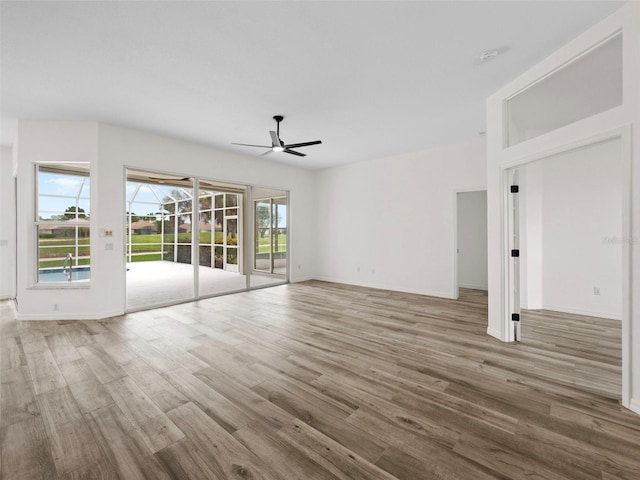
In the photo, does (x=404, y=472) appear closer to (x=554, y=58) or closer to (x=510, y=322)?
(x=510, y=322)

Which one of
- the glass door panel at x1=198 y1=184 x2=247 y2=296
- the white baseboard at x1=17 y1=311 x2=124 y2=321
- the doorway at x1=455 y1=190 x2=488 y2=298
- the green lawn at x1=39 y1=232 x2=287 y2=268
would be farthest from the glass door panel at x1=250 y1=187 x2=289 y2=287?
the doorway at x1=455 y1=190 x2=488 y2=298

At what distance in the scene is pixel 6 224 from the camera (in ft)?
18.0

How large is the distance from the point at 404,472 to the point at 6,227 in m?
7.80

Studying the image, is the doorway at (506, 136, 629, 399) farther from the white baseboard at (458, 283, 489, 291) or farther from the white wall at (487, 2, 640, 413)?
the white baseboard at (458, 283, 489, 291)

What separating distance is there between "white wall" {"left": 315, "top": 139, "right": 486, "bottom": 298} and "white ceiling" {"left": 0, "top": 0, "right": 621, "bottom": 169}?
129 centimetres

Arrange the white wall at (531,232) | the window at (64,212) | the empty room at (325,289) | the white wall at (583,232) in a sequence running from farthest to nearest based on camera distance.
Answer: the white wall at (531,232) < the window at (64,212) < the white wall at (583,232) < the empty room at (325,289)

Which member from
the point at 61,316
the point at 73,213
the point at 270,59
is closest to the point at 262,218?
the point at 73,213

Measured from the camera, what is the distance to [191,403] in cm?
223

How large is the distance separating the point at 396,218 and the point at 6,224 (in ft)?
25.9

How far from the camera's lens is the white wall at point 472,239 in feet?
21.5

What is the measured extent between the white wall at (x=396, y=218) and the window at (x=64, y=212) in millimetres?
5155

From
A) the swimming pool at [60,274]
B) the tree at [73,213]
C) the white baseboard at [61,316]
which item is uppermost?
the tree at [73,213]

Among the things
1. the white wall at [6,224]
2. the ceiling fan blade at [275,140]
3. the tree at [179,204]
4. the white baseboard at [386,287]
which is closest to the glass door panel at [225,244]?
the tree at [179,204]

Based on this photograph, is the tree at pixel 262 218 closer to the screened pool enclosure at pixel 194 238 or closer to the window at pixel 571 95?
the screened pool enclosure at pixel 194 238
